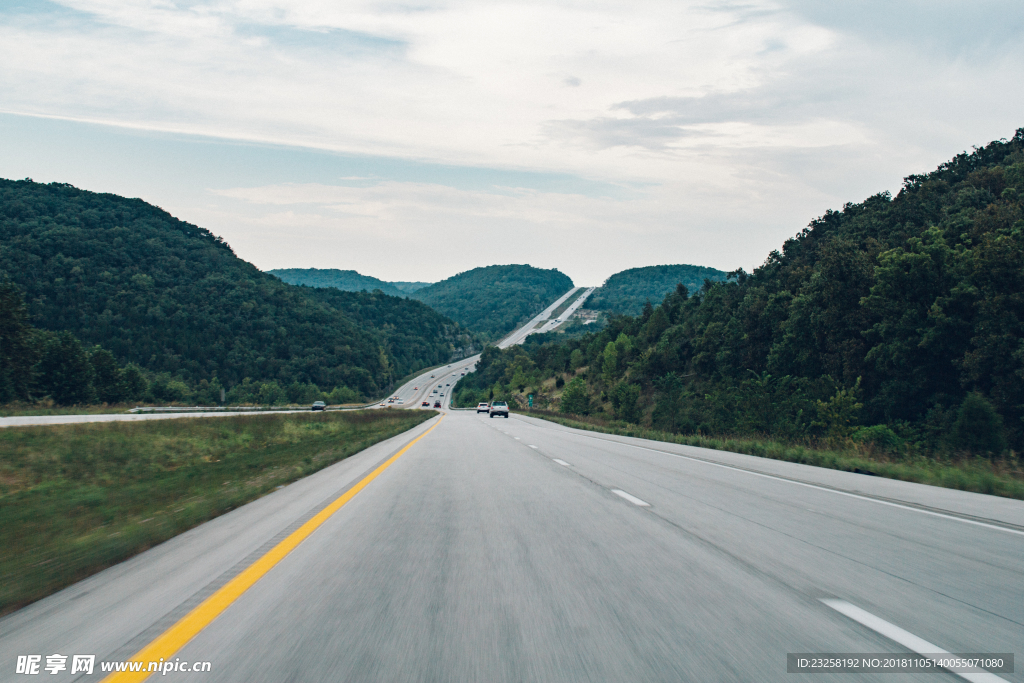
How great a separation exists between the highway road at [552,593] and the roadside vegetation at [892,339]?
19.8ft

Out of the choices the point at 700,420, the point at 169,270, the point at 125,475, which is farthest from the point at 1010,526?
the point at 169,270

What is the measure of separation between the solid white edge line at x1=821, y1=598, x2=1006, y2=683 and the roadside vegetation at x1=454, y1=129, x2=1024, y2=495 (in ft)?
26.9

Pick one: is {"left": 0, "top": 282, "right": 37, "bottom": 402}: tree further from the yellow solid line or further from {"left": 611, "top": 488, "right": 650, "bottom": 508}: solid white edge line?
the yellow solid line

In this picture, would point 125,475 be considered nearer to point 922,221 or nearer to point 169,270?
point 922,221

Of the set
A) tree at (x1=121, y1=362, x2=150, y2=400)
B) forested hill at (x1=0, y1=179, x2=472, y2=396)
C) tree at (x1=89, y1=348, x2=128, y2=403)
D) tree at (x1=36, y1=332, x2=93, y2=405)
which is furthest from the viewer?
forested hill at (x1=0, y1=179, x2=472, y2=396)

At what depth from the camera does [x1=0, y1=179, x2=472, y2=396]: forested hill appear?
13562 centimetres

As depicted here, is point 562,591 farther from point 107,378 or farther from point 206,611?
point 107,378

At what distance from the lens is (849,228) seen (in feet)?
259

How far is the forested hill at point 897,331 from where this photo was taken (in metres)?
43.8

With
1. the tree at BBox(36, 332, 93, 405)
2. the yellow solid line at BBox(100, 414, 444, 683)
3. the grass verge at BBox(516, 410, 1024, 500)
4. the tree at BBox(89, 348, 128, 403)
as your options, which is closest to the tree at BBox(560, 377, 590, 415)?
A: the tree at BBox(89, 348, 128, 403)

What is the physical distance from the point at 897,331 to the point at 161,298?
141 meters

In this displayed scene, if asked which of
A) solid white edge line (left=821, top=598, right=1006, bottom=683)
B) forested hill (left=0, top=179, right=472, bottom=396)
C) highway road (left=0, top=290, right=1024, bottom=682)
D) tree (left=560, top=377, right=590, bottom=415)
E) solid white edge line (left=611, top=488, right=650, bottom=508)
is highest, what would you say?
forested hill (left=0, top=179, right=472, bottom=396)

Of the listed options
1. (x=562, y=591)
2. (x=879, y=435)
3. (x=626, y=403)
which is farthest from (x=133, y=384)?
(x=562, y=591)

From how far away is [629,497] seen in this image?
32.0 ft
